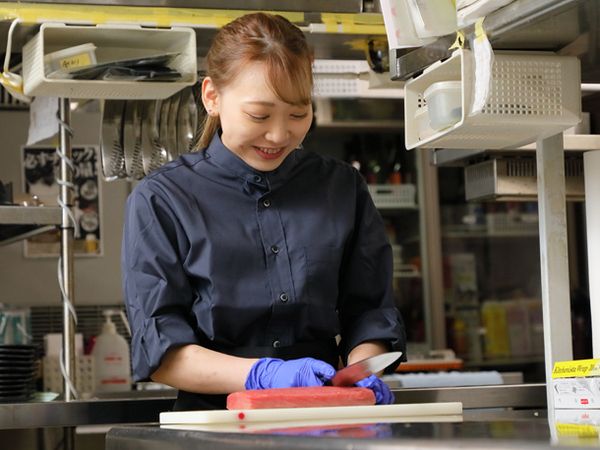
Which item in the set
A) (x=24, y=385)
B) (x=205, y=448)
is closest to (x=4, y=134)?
(x=24, y=385)

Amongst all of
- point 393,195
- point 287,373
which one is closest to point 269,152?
A: point 287,373

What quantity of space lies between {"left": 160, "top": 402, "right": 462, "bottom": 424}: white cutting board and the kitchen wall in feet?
9.04

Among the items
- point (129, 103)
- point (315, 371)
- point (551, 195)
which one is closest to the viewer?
point (315, 371)

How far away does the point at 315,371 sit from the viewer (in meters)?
1.72

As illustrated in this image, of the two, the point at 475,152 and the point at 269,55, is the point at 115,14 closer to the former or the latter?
the point at 269,55

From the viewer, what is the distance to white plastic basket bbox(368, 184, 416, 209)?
5.37 meters

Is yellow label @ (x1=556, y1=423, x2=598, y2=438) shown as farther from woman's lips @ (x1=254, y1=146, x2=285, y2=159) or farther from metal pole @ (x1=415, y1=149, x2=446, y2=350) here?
metal pole @ (x1=415, y1=149, x2=446, y2=350)

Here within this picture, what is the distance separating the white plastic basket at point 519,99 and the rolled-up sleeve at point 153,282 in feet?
1.66

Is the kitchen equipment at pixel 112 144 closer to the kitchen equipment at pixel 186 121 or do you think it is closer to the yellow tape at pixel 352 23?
the kitchen equipment at pixel 186 121

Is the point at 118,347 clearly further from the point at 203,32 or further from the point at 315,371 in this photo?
the point at 315,371

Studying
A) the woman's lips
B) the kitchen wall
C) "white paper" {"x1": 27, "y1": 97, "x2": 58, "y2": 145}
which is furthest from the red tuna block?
the kitchen wall

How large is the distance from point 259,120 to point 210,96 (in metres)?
0.15

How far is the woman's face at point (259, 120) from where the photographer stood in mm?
1861

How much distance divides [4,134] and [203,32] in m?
1.87
